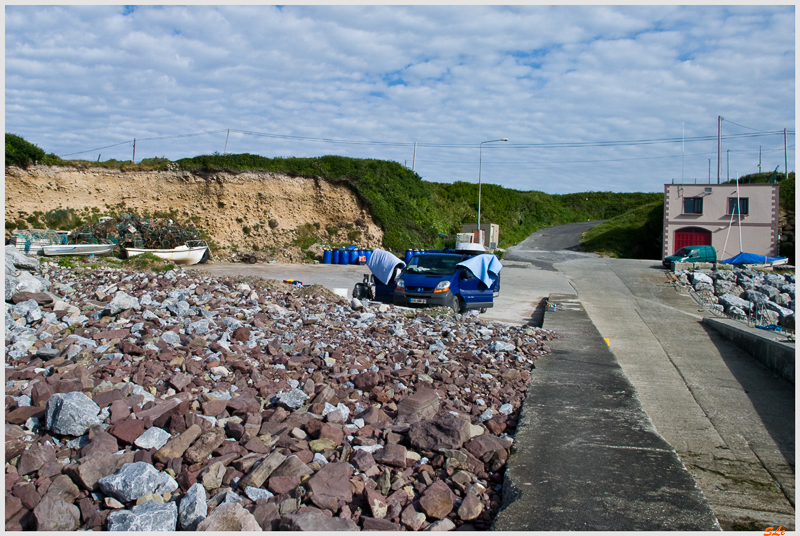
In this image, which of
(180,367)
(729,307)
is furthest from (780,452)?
(729,307)

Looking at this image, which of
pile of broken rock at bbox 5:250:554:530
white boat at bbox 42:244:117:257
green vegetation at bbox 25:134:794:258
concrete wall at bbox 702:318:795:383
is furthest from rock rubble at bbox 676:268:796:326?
white boat at bbox 42:244:117:257

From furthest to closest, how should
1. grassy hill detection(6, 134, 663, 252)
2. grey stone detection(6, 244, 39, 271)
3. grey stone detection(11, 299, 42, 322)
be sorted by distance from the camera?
grassy hill detection(6, 134, 663, 252) → grey stone detection(6, 244, 39, 271) → grey stone detection(11, 299, 42, 322)

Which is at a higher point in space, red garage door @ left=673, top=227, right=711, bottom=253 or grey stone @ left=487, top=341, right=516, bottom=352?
red garage door @ left=673, top=227, right=711, bottom=253

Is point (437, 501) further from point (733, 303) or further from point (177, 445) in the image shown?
point (733, 303)

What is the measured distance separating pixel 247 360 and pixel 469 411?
269 cm

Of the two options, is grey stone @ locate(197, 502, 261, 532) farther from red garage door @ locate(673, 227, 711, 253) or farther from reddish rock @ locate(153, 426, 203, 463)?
red garage door @ locate(673, 227, 711, 253)

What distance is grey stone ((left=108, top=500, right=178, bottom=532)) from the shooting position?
309 cm

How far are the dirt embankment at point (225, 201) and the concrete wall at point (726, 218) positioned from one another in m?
23.2

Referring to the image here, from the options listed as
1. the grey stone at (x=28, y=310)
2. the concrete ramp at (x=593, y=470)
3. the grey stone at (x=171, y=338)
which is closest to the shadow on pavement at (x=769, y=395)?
the concrete ramp at (x=593, y=470)

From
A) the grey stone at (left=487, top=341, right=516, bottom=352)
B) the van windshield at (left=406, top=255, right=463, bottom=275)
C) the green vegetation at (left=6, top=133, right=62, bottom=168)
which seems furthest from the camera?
the green vegetation at (left=6, top=133, right=62, bottom=168)

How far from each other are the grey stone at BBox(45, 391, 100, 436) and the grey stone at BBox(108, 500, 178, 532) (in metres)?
1.25

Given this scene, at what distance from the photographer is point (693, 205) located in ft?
137

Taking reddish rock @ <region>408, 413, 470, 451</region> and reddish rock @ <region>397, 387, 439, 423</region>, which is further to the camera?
reddish rock @ <region>397, 387, 439, 423</region>

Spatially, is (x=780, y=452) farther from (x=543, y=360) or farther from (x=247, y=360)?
(x=247, y=360)
